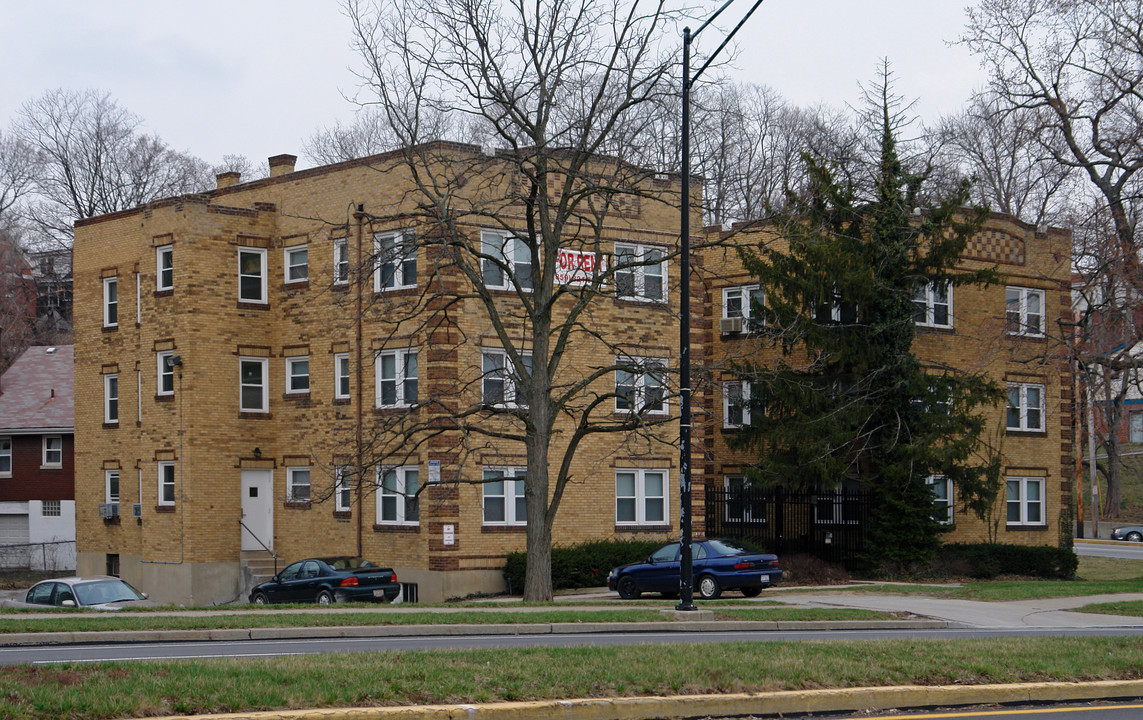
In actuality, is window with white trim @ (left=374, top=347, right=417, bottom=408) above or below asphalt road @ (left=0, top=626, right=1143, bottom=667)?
above

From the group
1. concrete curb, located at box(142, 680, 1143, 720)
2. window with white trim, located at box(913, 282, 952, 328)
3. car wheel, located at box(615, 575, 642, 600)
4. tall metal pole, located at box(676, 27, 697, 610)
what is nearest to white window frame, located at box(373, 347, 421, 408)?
car wheel, located at box(615, 575, 642, 600)

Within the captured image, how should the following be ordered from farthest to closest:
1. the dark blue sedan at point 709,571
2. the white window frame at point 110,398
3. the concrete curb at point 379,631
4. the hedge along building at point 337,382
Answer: the white window frame at point 110,398
the hedge along building at point 337,382
the dark blue sedan at point 709,571
the concrete curb at point 379,631

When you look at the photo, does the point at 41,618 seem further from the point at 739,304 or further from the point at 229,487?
the point at 739,304

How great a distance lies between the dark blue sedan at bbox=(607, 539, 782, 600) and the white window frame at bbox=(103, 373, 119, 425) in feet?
56.9

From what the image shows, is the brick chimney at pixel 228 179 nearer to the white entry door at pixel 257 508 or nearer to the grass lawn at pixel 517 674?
the white entry door at pixel 257 508

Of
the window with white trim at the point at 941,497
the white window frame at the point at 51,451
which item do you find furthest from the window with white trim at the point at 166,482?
the window with white trim at the point at 941,497

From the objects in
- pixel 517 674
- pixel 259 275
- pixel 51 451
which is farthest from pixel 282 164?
pixel 517 674

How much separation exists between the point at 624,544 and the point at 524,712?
22050mm

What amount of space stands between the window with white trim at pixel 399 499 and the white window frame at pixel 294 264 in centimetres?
638

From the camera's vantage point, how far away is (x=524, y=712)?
9.87 m

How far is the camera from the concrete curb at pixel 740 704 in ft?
31.1

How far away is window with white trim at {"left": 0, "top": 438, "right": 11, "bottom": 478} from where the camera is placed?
1874 inches

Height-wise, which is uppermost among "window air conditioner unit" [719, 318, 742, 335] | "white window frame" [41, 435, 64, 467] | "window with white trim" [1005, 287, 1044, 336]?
"window with white trim" [1005, 287, 1044, 336]

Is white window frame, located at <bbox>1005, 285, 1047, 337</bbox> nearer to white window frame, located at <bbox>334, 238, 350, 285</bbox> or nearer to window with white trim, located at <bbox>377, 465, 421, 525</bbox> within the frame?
window with white trim, located at <bbox>377, 465, 421, 525</bbox>
